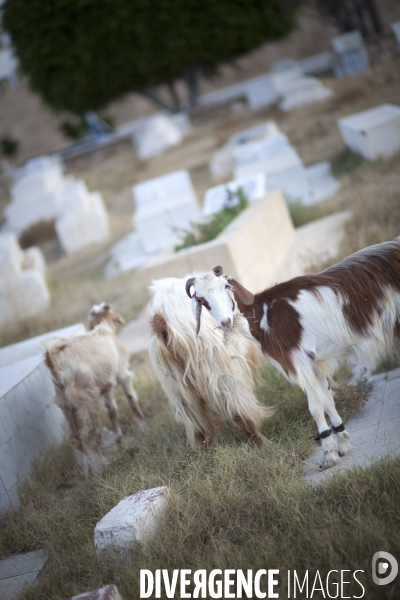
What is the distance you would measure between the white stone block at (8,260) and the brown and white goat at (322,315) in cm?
991

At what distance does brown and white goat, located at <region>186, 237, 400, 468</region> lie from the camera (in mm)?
3916

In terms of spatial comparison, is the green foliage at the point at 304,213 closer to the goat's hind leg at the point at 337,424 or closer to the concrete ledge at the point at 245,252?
the concrete ledge at the point at 245,252

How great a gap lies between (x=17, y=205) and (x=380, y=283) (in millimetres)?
19057

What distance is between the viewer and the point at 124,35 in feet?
108

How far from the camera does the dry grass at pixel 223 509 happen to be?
3344mm

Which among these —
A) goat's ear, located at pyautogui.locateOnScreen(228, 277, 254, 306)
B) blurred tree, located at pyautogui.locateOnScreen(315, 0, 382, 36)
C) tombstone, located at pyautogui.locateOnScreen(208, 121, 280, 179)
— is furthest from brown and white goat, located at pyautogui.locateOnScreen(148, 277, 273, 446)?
blurred tree, located at pyautogui.locateOnScreen(315, 0, 382, 36)

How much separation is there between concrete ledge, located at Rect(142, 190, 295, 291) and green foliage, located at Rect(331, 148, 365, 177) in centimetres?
380

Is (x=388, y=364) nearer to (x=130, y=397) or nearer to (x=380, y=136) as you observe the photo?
(x=130, y=397)

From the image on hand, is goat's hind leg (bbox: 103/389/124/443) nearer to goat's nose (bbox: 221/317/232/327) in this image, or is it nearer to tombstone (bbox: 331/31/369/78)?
goat's nose (bbox: 221/317/232/327)

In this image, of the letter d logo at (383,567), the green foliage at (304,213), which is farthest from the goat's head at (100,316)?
the green foliage at (304,213)

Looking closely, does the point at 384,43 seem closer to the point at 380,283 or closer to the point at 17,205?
the point at 17,205

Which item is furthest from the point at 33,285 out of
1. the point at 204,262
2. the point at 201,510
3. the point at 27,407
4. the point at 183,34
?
the point at 183,34

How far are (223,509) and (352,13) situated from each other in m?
38.7

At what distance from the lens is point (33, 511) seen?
4.73 meters
